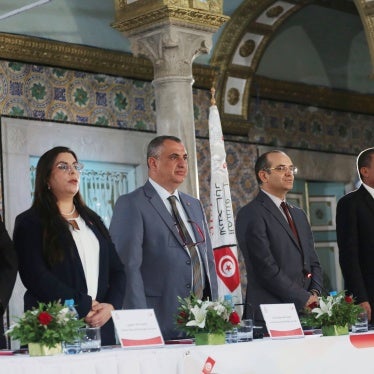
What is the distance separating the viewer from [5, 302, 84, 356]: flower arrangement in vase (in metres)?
3.70

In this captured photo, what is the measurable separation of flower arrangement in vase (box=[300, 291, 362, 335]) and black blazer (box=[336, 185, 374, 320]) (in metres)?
1.27

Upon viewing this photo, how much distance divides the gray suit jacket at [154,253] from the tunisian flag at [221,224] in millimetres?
2797

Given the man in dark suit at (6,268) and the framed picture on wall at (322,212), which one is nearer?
the man in dark suit at (6,268)

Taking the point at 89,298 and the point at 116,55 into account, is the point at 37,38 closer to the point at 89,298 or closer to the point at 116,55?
the point at 116,55

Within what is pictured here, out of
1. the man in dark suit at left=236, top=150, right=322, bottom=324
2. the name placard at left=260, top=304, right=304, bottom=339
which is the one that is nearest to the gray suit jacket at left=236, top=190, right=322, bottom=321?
the man in dark suit at left=236, top=150, right=322, bottom=324

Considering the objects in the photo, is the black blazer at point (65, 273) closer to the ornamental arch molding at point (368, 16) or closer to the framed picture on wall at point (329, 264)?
the ornamental arch molding at point (368, 16)

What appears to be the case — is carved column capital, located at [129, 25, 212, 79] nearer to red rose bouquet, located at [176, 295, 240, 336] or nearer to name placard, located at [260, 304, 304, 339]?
name placard, located at [260, 304, 304, 339]

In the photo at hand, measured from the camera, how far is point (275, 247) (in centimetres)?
562

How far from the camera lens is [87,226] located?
4.78 metres

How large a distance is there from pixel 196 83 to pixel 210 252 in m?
5.34

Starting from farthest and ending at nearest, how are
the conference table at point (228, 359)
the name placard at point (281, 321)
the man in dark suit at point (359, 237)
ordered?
1. the man in dark suit at point (359, 237)
2. the name placard at point (281, 321)
3. the conference table at point (228, 359)

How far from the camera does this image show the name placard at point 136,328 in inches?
151

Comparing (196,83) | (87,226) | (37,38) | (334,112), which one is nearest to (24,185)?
(37,38)

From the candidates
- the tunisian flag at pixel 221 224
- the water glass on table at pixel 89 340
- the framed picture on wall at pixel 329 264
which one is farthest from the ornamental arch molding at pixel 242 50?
the water glass on table at pixel 89 340
